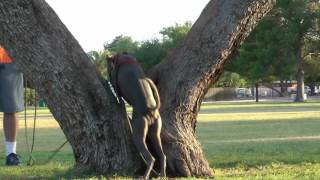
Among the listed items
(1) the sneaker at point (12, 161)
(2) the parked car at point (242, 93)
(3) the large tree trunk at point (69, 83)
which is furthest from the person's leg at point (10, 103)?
(2) the parked car at point (242, 93)

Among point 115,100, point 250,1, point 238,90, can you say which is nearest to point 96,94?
point 115,100

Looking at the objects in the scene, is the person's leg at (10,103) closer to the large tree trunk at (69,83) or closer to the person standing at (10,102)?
the person standing at (10,102)

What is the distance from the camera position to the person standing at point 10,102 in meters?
8.57

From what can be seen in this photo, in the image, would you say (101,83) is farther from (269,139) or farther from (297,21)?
(297,21)

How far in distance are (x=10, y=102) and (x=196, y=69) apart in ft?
9.51

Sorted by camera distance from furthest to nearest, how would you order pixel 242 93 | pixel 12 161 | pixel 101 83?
1. pixel 242 93
2. pixel 12 161
3. pixel 101 83

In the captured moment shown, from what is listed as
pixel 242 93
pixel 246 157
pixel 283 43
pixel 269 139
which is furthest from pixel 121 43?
pixel 246 157

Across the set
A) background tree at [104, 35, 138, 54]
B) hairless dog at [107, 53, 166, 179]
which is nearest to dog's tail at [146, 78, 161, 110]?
hairless dog at [107, 53, 166, 179]

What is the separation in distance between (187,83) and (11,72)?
2.89m

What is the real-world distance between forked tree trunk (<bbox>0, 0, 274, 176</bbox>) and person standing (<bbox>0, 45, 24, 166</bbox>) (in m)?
1.88

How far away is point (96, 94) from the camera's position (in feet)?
22.6

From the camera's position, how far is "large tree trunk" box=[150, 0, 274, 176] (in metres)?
6.93

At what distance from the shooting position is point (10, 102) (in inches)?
339

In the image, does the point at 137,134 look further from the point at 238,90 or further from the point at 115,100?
the point at 238,90
